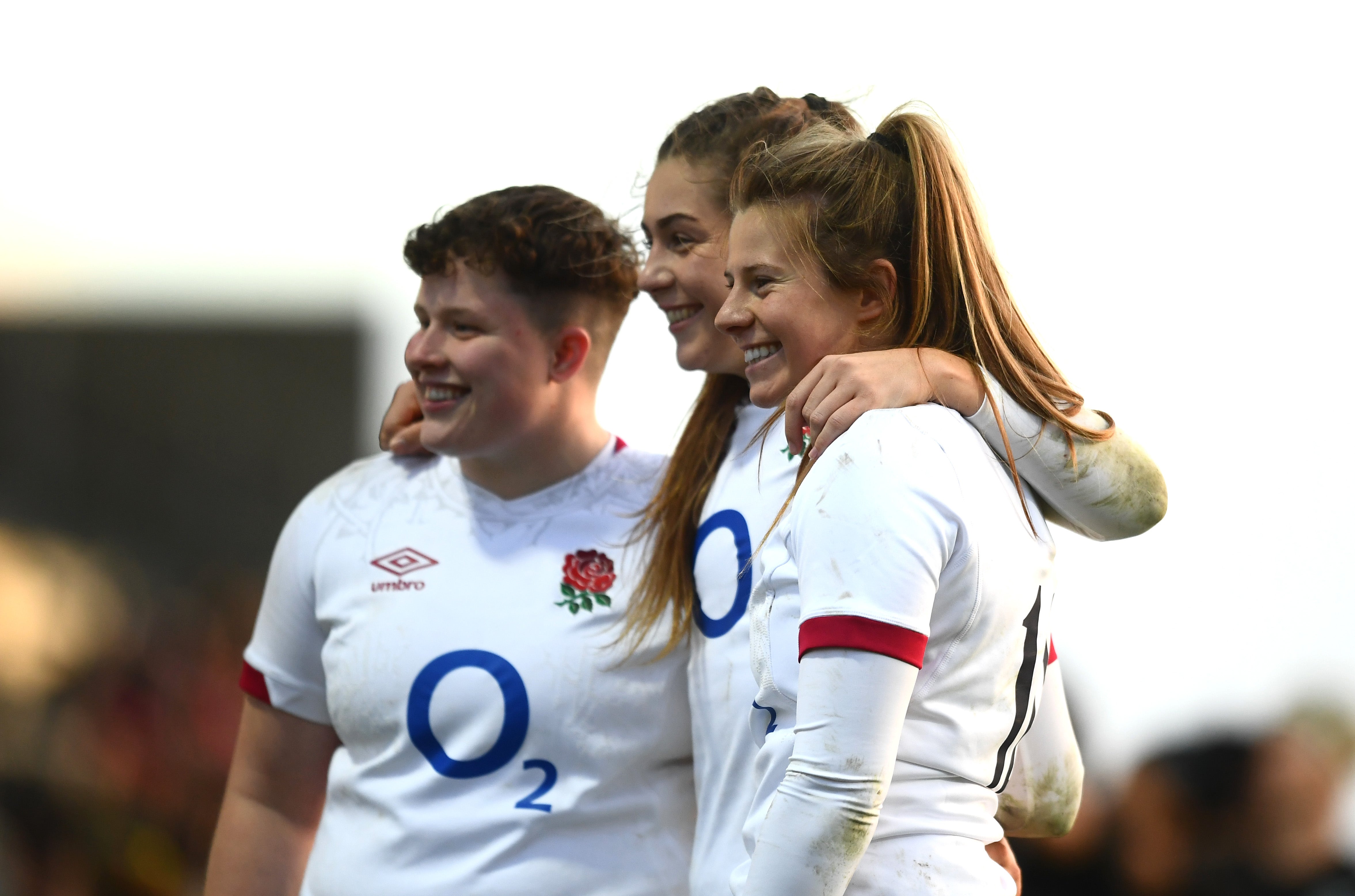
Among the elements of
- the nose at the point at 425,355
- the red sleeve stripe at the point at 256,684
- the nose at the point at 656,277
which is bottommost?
the red sleeve stripe at the point at 256,684

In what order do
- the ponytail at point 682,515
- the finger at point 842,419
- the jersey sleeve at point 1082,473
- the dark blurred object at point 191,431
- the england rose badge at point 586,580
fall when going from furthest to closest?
the dark blurred object at point 191,431
the england rose badge at point 586,580
the ponytail at point 682,515
the jersey sleeve at point 1082,473
the finger at point 842,419

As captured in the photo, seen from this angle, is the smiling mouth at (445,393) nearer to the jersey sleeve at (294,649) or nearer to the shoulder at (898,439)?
the jersey sleeve at (294,649)

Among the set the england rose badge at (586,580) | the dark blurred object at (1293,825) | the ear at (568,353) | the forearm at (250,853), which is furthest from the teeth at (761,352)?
the dark blurred object at (1293,825)

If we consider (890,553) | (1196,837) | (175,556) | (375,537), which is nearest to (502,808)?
→ (375,537)

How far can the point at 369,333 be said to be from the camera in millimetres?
10117

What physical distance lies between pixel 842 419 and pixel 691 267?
28.9 inches

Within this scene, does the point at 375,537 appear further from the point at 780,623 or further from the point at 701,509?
the point at 780,623

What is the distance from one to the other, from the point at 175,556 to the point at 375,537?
28.6 ft

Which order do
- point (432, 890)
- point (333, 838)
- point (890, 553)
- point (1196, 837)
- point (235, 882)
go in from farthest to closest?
point (1196, 837) < point (235, 882) < point (333, 838) < point (432, 890) < point (890, 553)

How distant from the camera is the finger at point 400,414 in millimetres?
2582

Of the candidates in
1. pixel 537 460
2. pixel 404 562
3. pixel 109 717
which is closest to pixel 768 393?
pixel 537 460

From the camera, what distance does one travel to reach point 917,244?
1.61 m

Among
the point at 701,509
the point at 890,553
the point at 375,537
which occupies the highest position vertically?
the point at 890,553

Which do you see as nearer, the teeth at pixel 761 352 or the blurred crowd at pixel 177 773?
the teeth at pixel 761 352
